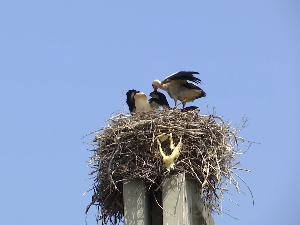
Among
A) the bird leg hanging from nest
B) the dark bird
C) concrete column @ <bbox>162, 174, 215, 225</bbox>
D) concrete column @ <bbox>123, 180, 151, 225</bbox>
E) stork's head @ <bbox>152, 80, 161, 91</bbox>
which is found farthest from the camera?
stork's head @ <bbox>152, 80, 161, 91</bbox>

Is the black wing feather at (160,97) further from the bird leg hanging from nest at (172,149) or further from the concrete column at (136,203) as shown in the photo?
the concrete column at (136,203)

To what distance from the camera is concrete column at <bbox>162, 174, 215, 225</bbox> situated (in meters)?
9.12

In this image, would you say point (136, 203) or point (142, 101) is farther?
point (142, 101)

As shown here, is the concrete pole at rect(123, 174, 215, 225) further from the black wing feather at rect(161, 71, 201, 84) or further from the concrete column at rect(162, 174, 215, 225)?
the black wing feather at rect(161, 71, 201, 84)

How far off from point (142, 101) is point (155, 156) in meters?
2.84

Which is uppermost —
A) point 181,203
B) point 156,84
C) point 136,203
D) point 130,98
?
point 156,84

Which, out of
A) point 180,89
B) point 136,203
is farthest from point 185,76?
point 136,203

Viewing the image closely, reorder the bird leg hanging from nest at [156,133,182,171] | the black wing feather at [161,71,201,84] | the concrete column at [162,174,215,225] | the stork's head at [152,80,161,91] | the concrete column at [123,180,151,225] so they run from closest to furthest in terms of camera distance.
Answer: the concrete column at [162,174,215,225] → the concrete column at [123,180,151,225] → the bird leg hanging from nest at [156,133,182,171] → the black wing feather at [161,71,201,84] → the stork's head at [152,80,161,91]

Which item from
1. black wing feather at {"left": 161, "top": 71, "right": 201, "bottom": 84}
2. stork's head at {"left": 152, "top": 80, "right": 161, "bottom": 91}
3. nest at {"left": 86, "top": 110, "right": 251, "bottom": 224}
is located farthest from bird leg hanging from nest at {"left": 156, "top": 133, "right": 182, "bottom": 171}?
stork's head at {"left": 152, "top": 80, "right": 161, "bottom": 91}

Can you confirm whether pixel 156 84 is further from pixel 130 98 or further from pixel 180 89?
pixel 130 98

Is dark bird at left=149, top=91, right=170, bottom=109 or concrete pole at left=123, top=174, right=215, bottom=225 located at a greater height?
dark bird at left=149, top=91, right=170, bottom=109

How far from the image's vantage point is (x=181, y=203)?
30.3 ft

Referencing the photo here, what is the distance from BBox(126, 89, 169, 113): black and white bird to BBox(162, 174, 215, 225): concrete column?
9.44ft

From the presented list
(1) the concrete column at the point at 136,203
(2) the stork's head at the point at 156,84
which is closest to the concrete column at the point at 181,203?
(1) the concrete column at the point at 136,203
